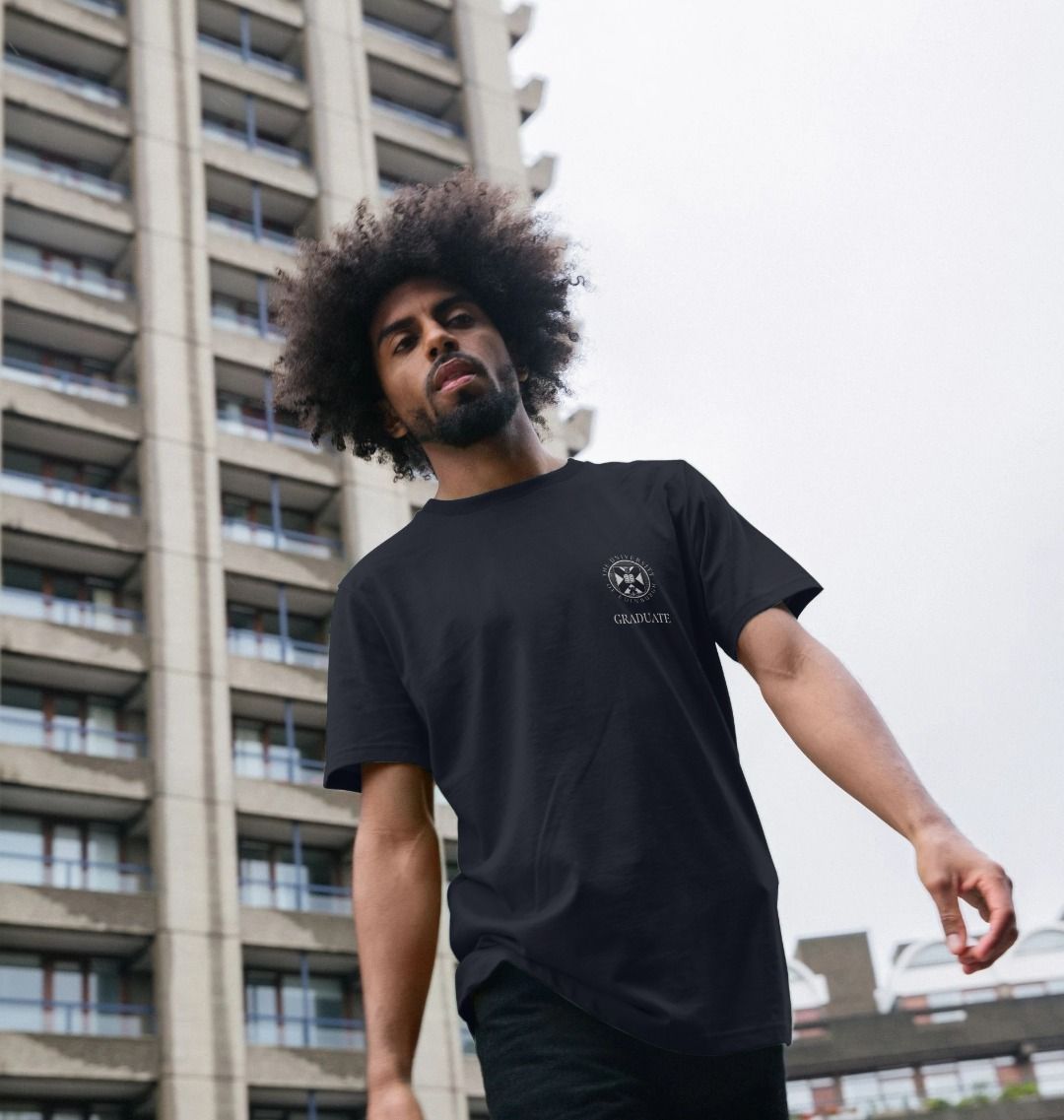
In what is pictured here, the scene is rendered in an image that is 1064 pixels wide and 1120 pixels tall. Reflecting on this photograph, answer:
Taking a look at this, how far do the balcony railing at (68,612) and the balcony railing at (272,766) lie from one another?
12.3 ft

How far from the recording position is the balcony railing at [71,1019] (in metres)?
30.9

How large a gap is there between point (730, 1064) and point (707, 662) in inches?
30.1

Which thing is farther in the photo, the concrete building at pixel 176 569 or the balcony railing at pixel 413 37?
the balcony railing at pixel 413 37

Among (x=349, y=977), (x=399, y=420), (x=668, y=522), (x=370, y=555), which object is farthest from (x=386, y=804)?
(x=349, y=977)

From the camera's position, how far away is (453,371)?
3316 millimetres

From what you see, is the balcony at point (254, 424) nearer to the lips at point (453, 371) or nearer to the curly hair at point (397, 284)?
the curly hair at point (397, 284)

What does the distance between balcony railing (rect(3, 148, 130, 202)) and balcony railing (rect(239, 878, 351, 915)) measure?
1781cm

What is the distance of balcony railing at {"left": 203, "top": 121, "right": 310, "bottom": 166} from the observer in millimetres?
44719

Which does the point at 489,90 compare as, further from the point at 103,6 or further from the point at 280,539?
the point at 280,539

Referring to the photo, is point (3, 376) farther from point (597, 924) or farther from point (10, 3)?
point (597, 924)

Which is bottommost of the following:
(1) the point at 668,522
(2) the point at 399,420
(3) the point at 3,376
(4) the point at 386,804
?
(4) the point at 386,804

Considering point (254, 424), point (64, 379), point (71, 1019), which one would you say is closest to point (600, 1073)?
point (71, 1019)

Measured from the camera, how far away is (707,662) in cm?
297

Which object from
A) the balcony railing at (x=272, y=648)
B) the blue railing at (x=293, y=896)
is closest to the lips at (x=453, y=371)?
the blue railing at (x=293, y=896)
